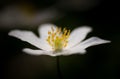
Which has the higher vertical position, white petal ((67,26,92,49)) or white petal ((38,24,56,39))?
white petal ((38,24,56,39))

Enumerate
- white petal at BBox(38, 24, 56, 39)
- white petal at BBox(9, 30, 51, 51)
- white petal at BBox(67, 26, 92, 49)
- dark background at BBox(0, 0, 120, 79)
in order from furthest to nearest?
dark background at BBox(0, 0, 120, 79)
white petal at BBox(38, 24, 56, 39)
white petal at BBox(67, 26, 92, 49)
white petal at BBox(9, 30, 51, 51)

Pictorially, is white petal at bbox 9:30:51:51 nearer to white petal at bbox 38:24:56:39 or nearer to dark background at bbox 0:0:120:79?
white petal at bbox 38:24:56:39

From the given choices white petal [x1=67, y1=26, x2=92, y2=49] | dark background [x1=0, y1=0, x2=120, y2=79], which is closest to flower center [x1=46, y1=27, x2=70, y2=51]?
white petal [x1=67, y1=26, x2=92, y2=49]

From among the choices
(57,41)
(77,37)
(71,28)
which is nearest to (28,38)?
(57,41)

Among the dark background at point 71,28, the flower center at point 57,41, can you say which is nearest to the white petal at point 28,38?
the flower center at point 57,41

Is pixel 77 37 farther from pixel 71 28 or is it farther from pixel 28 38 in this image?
pixel 71 28
